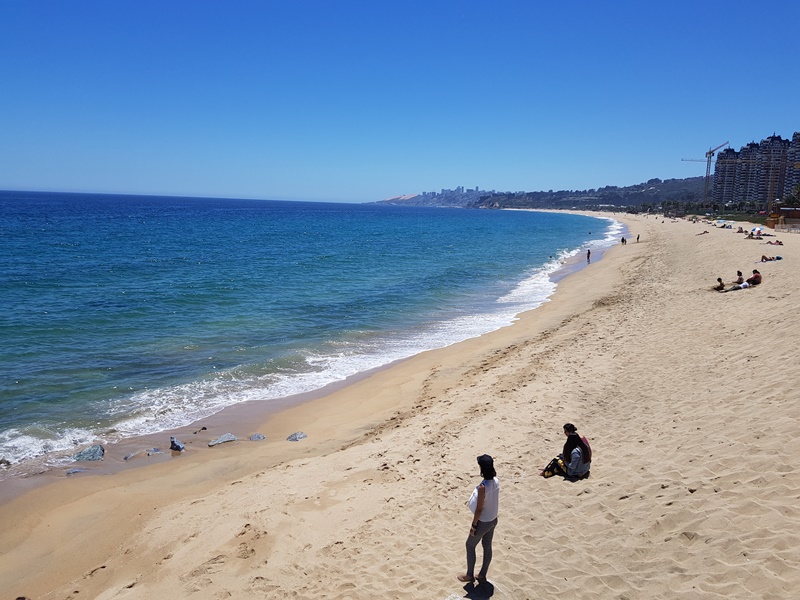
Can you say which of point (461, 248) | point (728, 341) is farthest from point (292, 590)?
point (461, 248)

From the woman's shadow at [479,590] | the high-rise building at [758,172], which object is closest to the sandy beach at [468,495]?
the woman's shadow at [479,590]

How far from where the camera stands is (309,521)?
732 cm

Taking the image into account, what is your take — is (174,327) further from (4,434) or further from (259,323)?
(4,434)

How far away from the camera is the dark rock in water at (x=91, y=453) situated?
992 cm

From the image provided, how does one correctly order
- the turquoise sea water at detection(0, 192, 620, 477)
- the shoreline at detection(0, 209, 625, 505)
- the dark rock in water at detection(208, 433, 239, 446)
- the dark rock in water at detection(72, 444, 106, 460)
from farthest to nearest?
the turquoise sea water at detection(0, 192, 620, 477), the dark rock in water at detection(208, 433, 239, 446), the dark rock in water at detection(72, 444, 106, 460), the shoreline at detection(0, 209, 625, 505)

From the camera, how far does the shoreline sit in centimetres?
925

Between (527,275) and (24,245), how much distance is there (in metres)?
40.6

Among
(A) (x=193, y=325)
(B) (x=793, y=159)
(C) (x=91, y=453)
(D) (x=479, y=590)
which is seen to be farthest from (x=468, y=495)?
(B) (x=793, y=159)

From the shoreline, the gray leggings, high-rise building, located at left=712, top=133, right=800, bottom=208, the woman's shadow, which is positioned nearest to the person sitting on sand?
the gray leggings

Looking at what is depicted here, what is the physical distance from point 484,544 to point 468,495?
1889 mm

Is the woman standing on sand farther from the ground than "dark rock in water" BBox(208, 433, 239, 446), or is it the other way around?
the woman standing on sand

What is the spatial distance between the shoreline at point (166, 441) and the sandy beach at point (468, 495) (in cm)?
20

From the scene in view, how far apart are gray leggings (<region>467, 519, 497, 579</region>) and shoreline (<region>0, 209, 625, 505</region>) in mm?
6260

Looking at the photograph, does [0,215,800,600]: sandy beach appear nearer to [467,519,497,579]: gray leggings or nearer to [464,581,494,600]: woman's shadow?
[464,581,494,600]: woman's shadow
